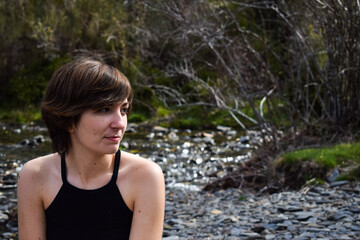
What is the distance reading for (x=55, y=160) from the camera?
2.83 metres

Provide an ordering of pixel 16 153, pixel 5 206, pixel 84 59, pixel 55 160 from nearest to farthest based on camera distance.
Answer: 1. pixel 84 59
2. pixel 55 160
3. pixel 5 206
4. pixel 16 153

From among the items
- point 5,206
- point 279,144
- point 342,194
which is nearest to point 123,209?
point 342,194

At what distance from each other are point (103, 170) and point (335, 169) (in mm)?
4849

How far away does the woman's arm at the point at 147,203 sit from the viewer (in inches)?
105

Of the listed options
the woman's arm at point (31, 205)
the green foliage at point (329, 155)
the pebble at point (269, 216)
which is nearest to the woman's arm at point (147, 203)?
the woman's arm at point (31, 205)

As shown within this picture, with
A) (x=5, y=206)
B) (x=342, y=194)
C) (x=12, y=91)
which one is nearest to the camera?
(x=342, y=194)

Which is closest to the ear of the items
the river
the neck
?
the neck

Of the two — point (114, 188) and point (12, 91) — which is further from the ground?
point (114, 188)

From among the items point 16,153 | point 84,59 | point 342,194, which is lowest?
point 16,153

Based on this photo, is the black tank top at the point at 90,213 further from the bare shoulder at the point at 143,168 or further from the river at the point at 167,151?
the river at the point at 167,151

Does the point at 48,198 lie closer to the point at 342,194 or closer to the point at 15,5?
the point at 342,194

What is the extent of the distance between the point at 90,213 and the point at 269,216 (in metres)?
3.36

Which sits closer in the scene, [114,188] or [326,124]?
[114,188]

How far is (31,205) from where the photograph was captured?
2.75 metres
